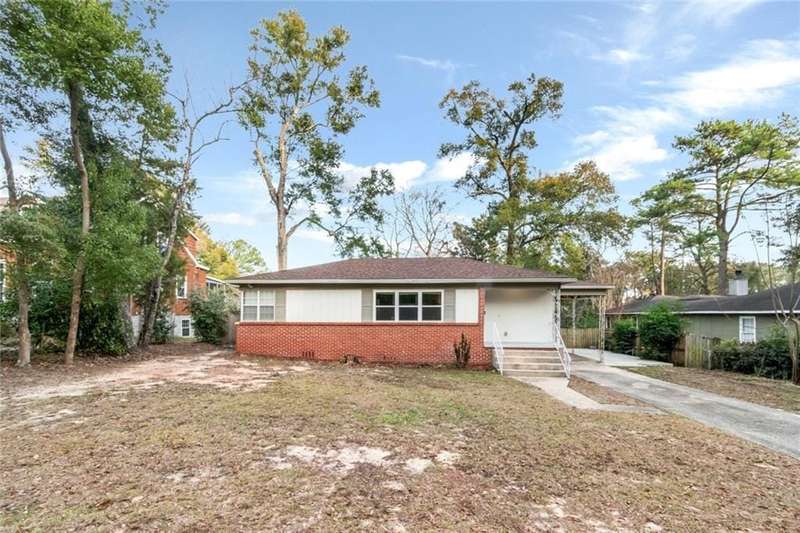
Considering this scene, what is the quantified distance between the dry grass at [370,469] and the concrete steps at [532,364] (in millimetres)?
4430

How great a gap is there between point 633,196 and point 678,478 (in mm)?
27925

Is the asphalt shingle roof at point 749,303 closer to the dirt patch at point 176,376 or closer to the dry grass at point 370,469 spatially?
the dry grass at point 370,469

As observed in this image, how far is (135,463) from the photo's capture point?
3971 mm

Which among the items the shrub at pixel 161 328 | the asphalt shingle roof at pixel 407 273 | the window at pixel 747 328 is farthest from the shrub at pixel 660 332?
the shrub at pixel 161 328

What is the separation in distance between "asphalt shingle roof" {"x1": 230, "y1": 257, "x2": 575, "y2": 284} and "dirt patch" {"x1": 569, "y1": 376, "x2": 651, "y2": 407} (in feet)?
11.1

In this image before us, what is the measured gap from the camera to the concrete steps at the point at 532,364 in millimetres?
11078

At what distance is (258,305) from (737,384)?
567 inches

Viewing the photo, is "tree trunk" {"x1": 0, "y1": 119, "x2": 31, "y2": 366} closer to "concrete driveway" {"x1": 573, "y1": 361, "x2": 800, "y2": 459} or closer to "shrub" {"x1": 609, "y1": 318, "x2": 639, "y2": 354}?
"concrete driveway" {"x1": 573, "y1": 361, "x2": 800, "y2": 459}

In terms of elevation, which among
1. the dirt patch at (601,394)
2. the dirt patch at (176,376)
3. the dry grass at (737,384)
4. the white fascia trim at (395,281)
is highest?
the white fascia trim at (395,281)

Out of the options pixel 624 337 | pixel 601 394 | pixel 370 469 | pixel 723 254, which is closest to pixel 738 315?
pixel 624 337

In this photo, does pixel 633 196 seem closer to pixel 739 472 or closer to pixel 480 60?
pixel 480 60

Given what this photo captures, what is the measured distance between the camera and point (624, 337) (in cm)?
1870

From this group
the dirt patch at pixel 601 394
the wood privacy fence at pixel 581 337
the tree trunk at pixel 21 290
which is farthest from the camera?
the wood privacy fence at pixel 581 337

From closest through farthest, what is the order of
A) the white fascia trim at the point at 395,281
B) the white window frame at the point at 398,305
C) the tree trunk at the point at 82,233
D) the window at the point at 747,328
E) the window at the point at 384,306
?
the tree trunk at the point at 82,233 → the white fascia trim at the point at 395,281 → the white window frame at the point at 398,305 → the window at the point at 384,306 → the window at the point at 747,328
